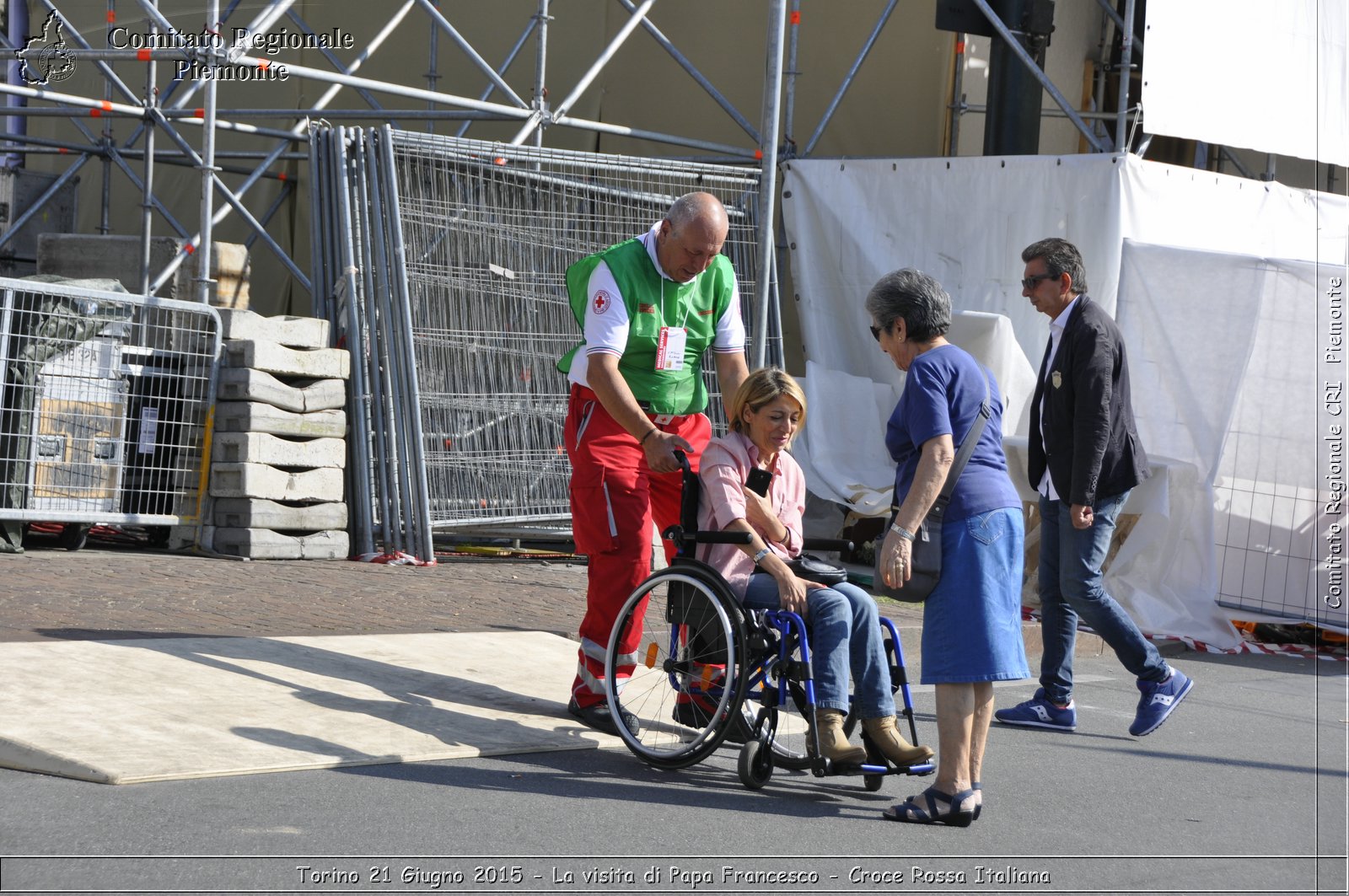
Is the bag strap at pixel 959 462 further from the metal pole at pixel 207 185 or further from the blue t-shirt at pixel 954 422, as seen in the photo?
the metal pole at pixel 207 185

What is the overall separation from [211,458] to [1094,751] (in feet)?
17.8

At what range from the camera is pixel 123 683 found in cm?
533

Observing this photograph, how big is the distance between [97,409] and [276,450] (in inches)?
40.6

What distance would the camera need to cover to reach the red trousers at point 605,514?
214 inches

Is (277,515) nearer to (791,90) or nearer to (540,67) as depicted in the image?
(540,67)

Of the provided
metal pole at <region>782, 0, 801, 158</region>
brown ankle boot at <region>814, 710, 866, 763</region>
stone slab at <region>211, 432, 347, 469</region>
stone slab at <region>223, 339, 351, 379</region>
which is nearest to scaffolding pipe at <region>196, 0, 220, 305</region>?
stone slab at <region>223, 339, 351, 379</region>

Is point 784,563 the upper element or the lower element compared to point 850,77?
lower

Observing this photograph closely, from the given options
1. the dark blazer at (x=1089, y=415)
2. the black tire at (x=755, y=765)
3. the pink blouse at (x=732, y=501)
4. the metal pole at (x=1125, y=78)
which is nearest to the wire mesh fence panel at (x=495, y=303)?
the metal pole at (x=1125, y=78)

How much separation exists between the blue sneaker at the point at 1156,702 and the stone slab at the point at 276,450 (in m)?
4.91

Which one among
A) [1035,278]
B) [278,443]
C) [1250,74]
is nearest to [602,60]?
[278,443]

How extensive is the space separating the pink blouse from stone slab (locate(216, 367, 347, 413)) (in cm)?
450

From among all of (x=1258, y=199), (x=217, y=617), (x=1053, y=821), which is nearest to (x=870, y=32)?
(x=1258, y=199)

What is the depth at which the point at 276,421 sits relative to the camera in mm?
9047

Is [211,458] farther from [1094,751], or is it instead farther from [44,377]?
[1094,751]
